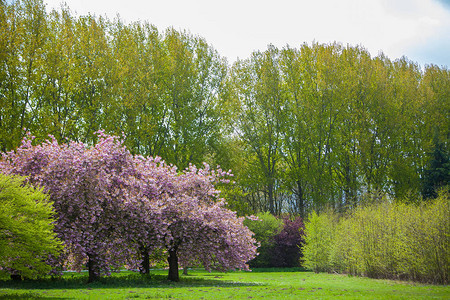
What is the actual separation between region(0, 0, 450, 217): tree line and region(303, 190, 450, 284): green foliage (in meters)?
7.59

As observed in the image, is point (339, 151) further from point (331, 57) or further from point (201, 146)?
point (201, 146)

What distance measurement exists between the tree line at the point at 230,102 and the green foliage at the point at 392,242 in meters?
7.59

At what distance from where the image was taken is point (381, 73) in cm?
3594

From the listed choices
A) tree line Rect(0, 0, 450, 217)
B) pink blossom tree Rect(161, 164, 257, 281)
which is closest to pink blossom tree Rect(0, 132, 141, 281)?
pink blossom tree Rect(161, 164, 257, 281)

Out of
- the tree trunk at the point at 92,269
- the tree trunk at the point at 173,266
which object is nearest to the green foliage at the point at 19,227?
the tree trunk at the point at 92,269

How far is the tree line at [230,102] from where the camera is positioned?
2356cm

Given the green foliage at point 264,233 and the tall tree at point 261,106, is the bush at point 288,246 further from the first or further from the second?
the tall tree at point 261,106

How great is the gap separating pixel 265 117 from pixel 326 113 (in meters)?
5.71

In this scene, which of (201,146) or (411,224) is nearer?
(411,224)

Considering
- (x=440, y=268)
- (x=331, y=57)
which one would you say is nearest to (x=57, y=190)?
(x=440, y=268)

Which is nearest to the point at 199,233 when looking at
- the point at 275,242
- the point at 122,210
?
the point at 122,210

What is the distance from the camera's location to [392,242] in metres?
19.6

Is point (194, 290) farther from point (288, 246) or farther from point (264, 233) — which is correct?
point (288, 246)

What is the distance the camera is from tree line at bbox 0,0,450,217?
23562mm
